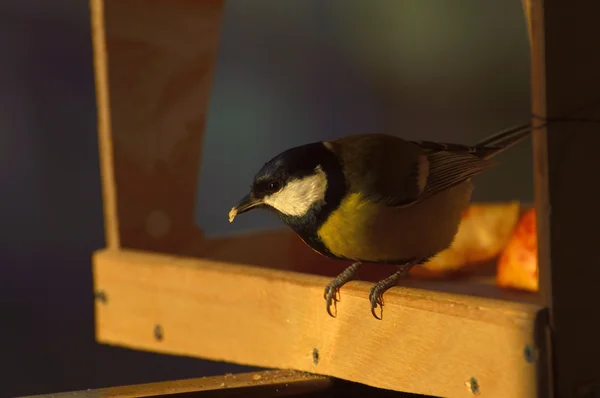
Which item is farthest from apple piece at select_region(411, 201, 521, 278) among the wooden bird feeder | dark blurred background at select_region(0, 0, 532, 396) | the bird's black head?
dark blurred background at select_region(0, 0, 532, 396)

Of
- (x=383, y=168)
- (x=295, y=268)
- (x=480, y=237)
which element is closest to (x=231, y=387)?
(x=383, y=168)

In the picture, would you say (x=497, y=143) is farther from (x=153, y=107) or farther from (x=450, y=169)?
(x=153, y=107)

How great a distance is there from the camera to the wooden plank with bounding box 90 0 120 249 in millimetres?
2051

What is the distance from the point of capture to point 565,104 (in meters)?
1.25

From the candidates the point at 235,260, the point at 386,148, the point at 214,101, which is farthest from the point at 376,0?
the point at 386,148

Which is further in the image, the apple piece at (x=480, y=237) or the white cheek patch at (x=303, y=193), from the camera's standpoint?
the apple piece at (x=480, y=237)

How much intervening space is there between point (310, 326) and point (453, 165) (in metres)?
0.37

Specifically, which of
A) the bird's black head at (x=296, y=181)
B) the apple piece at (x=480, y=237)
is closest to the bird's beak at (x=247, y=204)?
the bird's black head at (x=296, y=181)

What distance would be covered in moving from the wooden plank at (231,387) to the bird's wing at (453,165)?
0.36 meters

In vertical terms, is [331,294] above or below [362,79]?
below

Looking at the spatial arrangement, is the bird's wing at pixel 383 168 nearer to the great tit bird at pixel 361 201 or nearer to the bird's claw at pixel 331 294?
the great tit bird at pixel 361 201

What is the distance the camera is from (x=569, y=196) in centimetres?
125

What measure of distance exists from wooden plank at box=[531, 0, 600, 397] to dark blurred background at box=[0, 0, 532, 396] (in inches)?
95.4

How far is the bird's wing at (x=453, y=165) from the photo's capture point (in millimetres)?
1682
